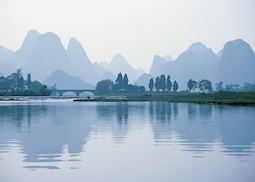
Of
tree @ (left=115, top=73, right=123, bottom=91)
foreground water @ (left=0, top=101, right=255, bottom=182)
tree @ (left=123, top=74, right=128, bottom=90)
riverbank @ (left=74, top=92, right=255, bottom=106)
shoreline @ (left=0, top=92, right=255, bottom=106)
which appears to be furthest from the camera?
tree @ (left=115, top=73, right=123, bottom=91)

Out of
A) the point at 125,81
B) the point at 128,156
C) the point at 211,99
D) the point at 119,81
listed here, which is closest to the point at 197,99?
the point at 211,99

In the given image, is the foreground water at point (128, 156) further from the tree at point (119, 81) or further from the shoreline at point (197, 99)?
the tree at point (119, 81)

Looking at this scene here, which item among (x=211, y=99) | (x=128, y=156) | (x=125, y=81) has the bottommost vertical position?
(x=128, y=156)

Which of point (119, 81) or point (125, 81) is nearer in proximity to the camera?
point (119, 81)

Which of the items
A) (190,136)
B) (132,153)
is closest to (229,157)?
(132,153)

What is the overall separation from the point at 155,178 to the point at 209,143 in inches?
393

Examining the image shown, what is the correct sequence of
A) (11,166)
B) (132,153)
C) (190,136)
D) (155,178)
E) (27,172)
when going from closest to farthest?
(155,178) < (27,172) < (11,166) < (132,153) < (190,136)

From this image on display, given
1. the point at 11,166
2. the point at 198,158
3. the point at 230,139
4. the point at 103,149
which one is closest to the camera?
the point at 11,166

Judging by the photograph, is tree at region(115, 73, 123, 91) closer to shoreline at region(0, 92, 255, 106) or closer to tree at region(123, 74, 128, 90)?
tree at region(123, 74, 128, 90)

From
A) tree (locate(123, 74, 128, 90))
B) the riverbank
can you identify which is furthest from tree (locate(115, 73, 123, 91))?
the riverbank

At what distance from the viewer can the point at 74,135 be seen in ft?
92.8

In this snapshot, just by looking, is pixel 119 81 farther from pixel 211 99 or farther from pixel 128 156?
pixel 128 156

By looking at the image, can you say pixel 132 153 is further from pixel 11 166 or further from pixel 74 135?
pixel 74 135

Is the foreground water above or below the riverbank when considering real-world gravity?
below
